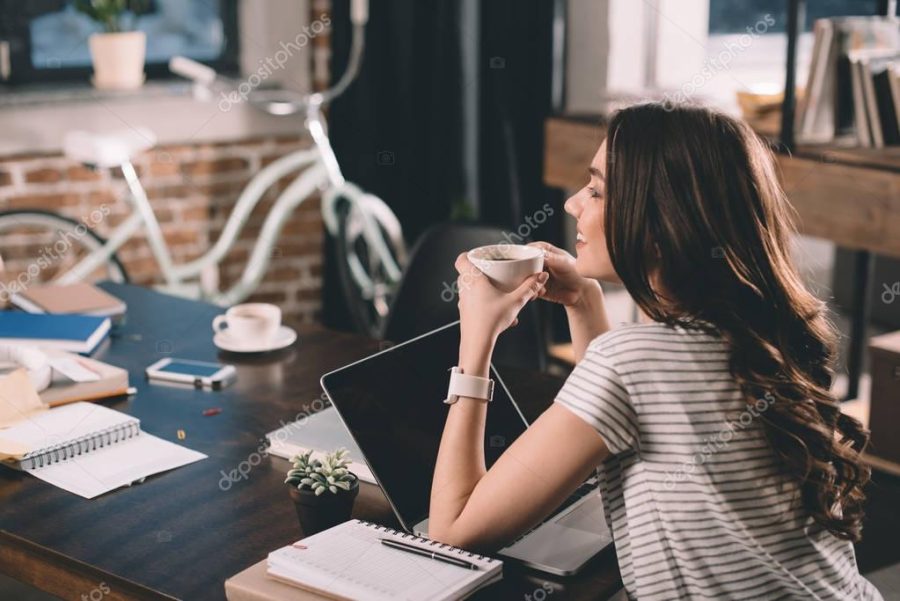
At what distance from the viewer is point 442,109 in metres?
3.98

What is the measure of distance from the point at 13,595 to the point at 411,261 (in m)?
1.05

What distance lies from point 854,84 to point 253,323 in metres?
1.76

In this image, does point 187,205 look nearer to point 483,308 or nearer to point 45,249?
point 45,249

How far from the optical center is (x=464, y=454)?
4.36ft

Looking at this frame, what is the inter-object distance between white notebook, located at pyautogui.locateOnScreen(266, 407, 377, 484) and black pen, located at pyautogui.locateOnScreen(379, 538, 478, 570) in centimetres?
26

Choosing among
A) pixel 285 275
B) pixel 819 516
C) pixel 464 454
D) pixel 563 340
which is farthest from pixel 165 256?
pixel 819 516

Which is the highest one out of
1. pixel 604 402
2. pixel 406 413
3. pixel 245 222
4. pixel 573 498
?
pixel 604 402

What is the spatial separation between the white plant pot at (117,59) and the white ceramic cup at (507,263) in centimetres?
256

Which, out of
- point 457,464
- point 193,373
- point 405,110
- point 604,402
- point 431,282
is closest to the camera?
point 604,402

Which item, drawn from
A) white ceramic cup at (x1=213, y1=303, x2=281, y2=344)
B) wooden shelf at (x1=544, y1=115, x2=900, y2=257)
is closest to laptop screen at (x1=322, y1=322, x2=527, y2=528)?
white ceramic cup at (x1=213, y1=303, x2=281, y2=344)

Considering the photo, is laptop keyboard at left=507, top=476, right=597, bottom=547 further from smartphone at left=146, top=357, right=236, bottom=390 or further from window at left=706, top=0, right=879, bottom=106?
window at left=706, top=0, right=879, bottom=106

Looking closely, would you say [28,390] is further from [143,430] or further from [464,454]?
[464,454]

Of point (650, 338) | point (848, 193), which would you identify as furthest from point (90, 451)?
point (848, 193)

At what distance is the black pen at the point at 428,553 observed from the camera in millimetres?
1241
